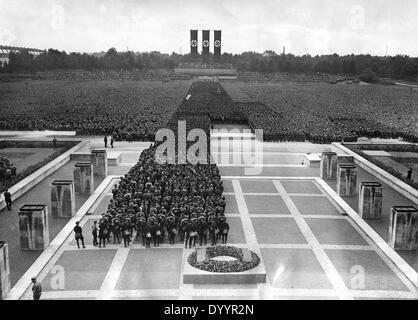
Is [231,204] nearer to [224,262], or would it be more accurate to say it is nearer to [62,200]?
[62,200]

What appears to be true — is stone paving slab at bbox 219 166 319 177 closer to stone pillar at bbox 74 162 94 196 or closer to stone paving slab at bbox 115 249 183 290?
stone pillar at bbox 74 162 94 196

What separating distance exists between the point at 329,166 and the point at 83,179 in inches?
443

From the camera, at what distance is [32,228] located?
13.5 metres

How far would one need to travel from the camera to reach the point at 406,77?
9831 centimetres

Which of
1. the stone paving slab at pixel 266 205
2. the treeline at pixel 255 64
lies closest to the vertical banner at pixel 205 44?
the treeline at pixel 255 64

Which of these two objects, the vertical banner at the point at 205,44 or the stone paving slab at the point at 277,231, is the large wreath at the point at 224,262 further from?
the vertical banner at the point at 205,44

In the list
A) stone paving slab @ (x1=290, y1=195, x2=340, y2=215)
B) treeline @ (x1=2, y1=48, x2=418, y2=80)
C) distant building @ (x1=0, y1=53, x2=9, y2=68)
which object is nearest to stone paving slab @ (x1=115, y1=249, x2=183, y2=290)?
stone paving slab @ (x1=290, y1=195, x2=340, y2=215)

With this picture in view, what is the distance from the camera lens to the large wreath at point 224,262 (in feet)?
38.7

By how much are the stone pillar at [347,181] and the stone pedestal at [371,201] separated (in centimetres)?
260

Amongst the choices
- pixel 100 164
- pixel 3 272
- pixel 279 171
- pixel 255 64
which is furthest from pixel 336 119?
pixel 255 64

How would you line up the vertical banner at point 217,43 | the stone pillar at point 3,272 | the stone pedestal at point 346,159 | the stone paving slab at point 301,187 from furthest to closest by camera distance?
the vertical banner at point 217,43 → the stone pedestal at point 346,159 → the stone paving slab at point 301,187 → the stone pillar at point 3,272

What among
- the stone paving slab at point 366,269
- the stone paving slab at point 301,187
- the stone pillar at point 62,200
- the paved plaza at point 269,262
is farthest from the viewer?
the stone paving slab at point 301,187

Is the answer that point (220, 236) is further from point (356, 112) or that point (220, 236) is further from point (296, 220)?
point (356, 112)
